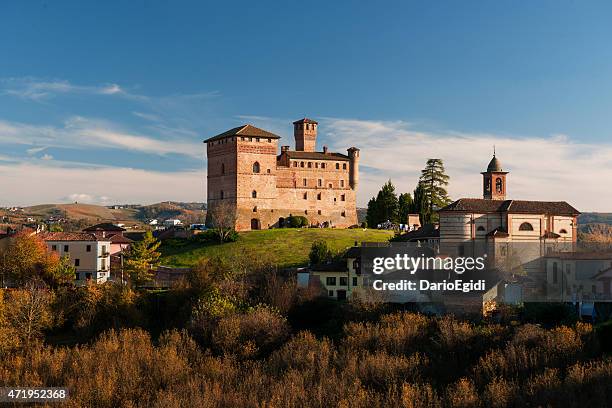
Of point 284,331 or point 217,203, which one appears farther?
point 217,203

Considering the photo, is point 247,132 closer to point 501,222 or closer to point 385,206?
point 385,206

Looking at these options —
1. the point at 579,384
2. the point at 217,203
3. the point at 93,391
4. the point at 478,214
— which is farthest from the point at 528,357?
the point at 217,203

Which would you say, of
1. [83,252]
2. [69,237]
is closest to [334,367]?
[83,252]

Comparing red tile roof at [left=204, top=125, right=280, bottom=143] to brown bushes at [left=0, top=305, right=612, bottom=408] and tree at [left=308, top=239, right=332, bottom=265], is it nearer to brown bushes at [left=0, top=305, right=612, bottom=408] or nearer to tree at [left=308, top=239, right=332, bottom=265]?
tree at [left=308, top=239, right=332, bottom=265]

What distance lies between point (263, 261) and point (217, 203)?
1725cm

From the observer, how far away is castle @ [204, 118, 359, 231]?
201 feet

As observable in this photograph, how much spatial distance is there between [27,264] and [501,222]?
25.8m

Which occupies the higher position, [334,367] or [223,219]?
[223,219]

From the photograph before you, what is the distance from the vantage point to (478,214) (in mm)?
40562

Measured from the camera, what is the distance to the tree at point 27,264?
4159 centimetres

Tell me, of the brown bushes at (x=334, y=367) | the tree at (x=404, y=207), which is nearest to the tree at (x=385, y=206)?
the tree at (x=404, y=207)

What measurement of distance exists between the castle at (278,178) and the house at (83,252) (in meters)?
15.7

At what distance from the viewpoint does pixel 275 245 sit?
5194 cm

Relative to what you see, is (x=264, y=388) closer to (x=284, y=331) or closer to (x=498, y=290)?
(x=284, y=331)
